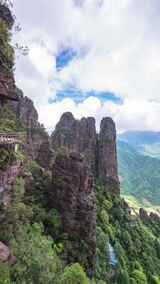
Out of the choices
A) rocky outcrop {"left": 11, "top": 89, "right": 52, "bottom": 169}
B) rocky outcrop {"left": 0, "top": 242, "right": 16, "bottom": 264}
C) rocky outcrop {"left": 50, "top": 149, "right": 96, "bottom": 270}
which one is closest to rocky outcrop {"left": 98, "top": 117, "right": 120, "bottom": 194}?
rocky outcrop {"left": 11, "top": 89, "right": 52, "bottom": 169}

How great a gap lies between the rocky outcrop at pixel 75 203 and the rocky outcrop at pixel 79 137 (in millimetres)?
49826

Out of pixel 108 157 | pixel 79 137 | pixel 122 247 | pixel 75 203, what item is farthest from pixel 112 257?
pixel 79 137

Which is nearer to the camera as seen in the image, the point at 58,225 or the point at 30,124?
the point at 58,225

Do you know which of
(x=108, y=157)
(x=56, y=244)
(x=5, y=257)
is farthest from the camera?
(x=108, y=157)

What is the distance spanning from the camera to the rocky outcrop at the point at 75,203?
103 feet

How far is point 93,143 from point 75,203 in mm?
58199

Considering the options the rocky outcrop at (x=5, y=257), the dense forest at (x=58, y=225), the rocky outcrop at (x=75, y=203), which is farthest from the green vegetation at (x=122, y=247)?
the rocky outcrop at (x=5, y=257)

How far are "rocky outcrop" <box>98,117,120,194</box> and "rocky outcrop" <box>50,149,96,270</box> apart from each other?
148 feet

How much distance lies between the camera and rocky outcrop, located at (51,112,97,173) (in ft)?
289

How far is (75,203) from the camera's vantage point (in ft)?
109

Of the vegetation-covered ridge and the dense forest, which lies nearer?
the vegetation-covered ridge

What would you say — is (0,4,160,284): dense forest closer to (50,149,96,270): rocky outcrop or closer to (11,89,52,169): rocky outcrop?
(50,149,96,270): rocky outcrop

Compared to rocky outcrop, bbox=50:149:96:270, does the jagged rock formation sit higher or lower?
higher

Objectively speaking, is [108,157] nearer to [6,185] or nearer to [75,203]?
[75,203]
